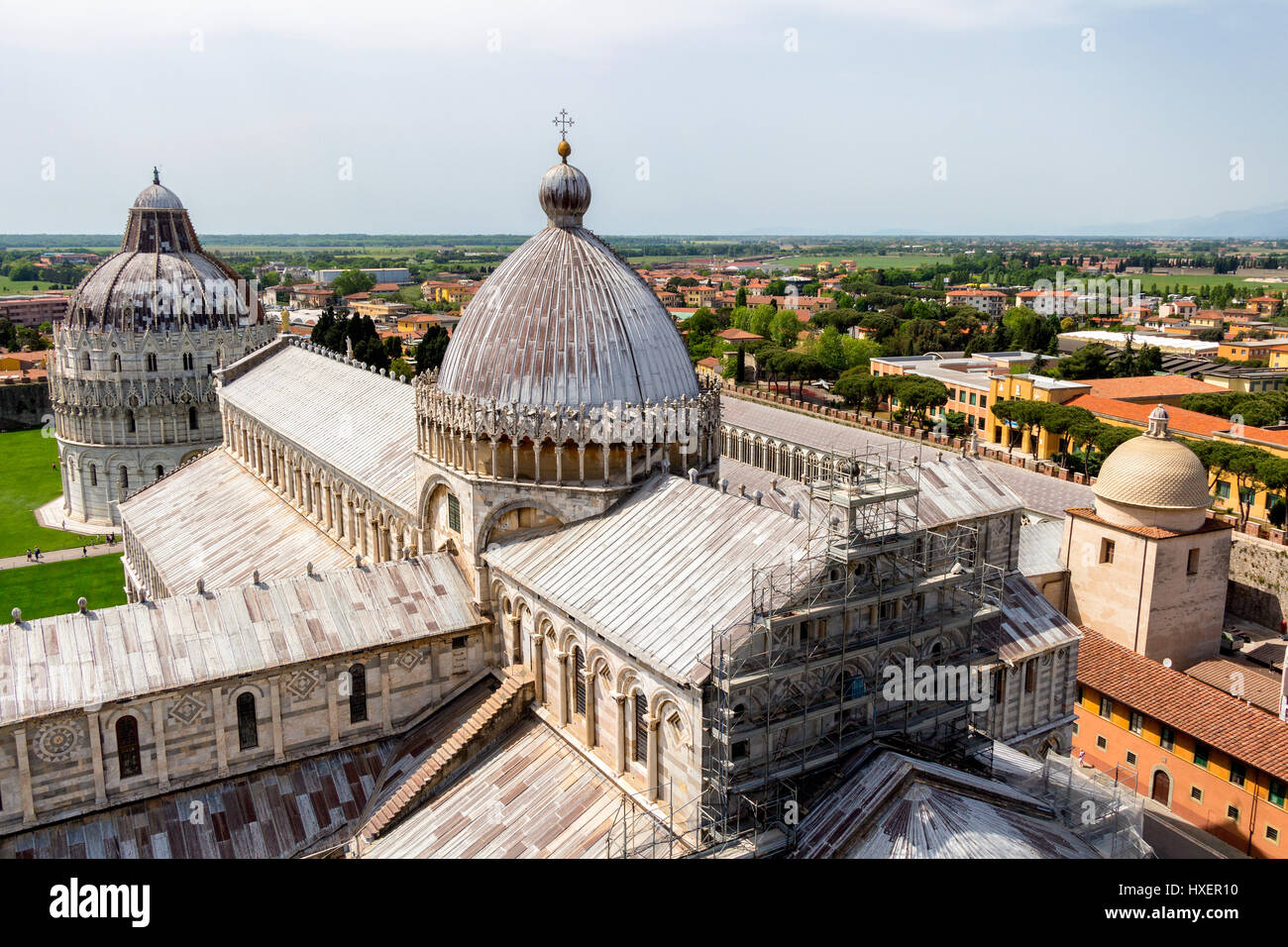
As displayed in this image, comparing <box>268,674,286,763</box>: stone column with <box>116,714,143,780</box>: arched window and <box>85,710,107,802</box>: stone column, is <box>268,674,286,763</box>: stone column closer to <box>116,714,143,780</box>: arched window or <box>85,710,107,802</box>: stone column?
<box>116,714,143,780</box>: arched window

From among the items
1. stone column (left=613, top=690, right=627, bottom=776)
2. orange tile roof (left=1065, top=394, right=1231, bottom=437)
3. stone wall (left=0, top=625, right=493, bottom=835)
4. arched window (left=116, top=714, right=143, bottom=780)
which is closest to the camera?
stone column (left=613, top=690, right=627, bottom=776)

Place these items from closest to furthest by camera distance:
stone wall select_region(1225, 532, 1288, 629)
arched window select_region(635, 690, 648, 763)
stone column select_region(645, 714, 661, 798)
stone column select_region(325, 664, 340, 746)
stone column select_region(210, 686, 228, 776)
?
Result: 1. stone column select_region(645, 714, 661, 798)
2. arched window select_region(635, 690, 648, 763)
3. stone column select_region(210, 686, 228, 776)
4. stone column select_region(325, 664, 340, 746)
5. stone wall select_region(1225, 532, 1288, 629)

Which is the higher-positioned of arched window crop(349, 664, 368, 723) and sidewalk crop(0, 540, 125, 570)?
arched window crop(349, 664, 368, 723)

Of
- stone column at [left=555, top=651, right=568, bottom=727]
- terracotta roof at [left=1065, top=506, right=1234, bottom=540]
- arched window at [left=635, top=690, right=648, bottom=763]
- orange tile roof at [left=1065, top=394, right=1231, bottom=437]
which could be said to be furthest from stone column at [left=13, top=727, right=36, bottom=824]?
orange tile roof at [left=1065, top=394, right=1231, bottom=437]

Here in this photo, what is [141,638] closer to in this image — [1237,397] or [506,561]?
[506,561]

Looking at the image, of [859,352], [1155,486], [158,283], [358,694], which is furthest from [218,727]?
[859,352]

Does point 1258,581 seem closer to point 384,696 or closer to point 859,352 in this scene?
point 384,696

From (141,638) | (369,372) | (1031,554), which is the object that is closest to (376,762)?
(141,638)
